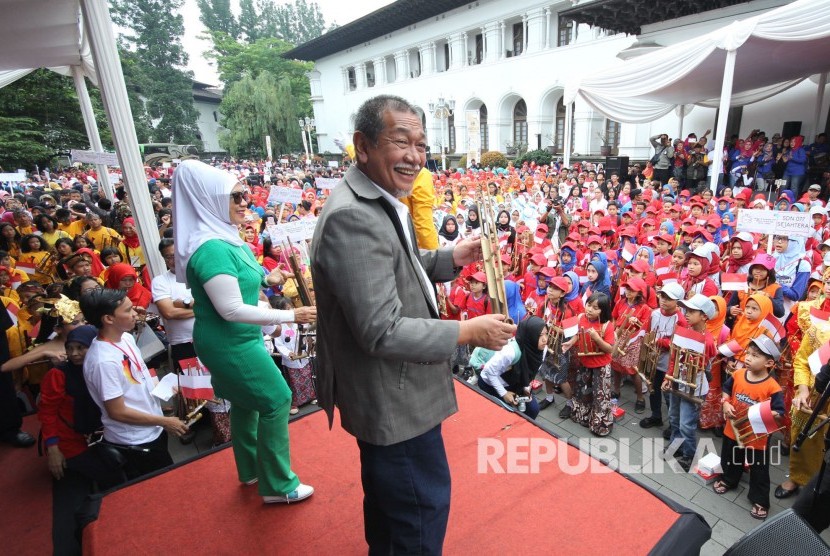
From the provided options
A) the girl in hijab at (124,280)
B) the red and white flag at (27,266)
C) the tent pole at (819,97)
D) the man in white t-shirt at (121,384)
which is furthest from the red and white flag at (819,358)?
the tent pole at (819,97)

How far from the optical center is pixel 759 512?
308 centimetres

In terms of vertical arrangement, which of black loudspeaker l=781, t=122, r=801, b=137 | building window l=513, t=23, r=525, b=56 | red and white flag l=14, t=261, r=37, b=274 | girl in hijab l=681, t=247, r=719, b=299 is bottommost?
girl in hijab l=681, t=247, r=719, b=299

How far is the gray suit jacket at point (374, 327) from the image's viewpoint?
123 centimetres

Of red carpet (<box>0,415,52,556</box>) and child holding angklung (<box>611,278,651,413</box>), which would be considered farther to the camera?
child holding angklung (<box>611,278,651,413</box>)

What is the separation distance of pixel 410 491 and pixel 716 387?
376 centimetres

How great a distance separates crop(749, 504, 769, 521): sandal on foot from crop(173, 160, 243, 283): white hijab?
3.94 meters

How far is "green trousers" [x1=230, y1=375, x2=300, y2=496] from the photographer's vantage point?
2275mm

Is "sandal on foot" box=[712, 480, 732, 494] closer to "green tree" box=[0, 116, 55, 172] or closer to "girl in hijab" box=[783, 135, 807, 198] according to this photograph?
"girl in hijab" box=[783, 135, 807, 198]

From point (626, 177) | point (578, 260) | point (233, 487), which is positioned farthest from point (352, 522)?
point (626, 177)

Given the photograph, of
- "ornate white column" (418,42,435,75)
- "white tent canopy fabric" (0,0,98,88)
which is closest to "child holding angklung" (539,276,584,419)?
"white tent canopy fabric" (0,0,98,88)

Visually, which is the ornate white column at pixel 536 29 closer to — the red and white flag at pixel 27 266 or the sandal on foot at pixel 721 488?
the red and white flag at pixel 27 266

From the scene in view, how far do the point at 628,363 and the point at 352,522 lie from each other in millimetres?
3444

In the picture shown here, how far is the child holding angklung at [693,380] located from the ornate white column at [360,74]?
36.9 m

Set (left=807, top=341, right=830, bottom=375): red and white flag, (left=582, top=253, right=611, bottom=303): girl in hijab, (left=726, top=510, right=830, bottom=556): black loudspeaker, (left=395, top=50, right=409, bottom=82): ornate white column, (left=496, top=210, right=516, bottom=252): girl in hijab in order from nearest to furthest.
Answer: (left=726, top=510, right=830, bottom=556): black loudspeaker → (left=807, top=341, right=830, bottom=375): red and white flag → (left=582, top=253, right=611, bottom=303): girl in hijab → (left=496, top=210, right=516, bottom=252): girl in hijab → (left=395, top=50, right=409, bottom=82): ornate white column
